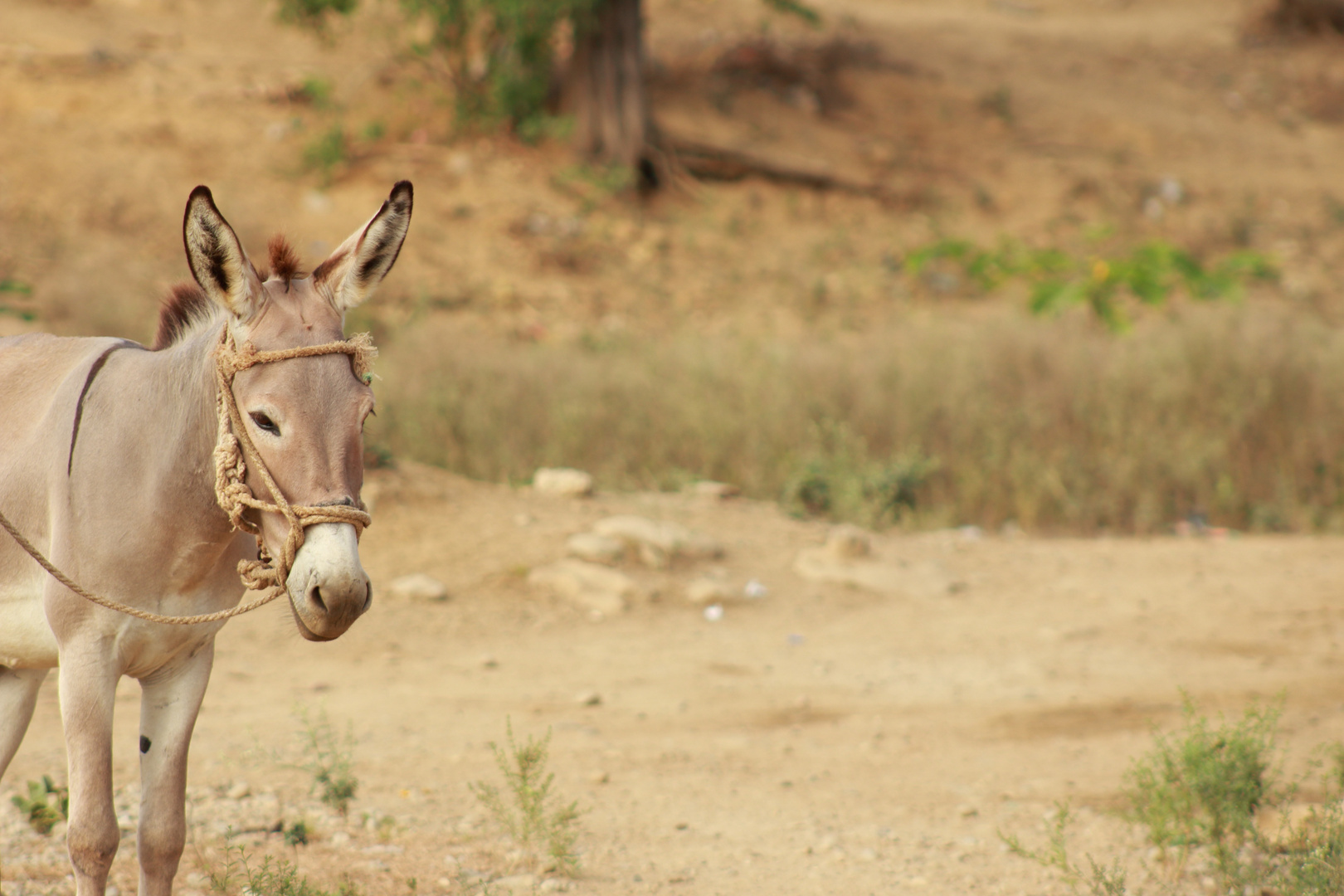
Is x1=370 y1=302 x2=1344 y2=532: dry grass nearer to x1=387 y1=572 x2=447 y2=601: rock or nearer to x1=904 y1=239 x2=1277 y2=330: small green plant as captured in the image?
x1=904 y1=239 x2=1277 y2=330: small green plant

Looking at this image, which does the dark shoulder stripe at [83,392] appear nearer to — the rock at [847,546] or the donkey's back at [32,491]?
the donkey's back at [32,491]

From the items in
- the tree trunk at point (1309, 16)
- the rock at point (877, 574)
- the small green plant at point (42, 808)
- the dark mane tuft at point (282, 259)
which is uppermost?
the tree trunk at point (1309, 16)

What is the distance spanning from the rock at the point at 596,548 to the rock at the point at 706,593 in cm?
45

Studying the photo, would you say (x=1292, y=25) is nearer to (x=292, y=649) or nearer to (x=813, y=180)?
(x=813, y=180)

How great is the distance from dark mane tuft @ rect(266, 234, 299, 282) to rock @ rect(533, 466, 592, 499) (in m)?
4.79

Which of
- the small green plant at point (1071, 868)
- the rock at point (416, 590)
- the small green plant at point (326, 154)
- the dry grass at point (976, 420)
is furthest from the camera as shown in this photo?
the small green plant at point (326, 154)

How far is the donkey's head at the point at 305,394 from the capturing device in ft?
7.16

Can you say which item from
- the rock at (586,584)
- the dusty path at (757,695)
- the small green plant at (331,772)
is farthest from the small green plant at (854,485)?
the small green plant at (331,772)

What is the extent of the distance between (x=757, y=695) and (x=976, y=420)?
377cm

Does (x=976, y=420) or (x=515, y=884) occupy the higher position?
(x=515, y=884)

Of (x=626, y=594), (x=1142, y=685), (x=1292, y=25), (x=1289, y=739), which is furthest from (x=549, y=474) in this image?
(x=1292, y=25)

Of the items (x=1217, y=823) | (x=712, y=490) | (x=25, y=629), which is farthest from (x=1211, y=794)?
(x=712, y=490)

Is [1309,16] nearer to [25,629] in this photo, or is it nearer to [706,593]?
[706,593]

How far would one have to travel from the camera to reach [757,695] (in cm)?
525
